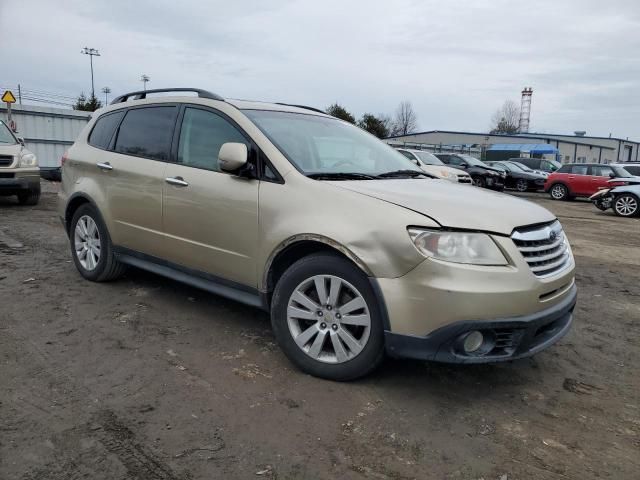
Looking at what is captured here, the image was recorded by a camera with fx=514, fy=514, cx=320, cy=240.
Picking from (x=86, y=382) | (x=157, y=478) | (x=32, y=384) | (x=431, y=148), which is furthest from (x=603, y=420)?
(x=431, y=148)

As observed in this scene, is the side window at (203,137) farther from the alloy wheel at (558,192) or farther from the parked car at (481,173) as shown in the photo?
the alloy wheel at (558,192)

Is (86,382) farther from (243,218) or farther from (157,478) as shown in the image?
(243,218)

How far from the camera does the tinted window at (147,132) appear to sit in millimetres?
4246

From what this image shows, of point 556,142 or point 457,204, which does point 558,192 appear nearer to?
point 457,204

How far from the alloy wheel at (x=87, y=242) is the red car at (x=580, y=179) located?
715 inches

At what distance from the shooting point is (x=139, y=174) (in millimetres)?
4305

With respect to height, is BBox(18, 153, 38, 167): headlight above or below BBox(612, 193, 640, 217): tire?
above

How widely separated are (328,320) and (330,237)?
0.51 m

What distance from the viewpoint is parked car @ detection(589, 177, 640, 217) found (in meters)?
14.2

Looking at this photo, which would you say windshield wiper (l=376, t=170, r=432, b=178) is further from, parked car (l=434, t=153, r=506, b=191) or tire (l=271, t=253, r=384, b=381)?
parked car (l=434, t=153, r=506, b=191)

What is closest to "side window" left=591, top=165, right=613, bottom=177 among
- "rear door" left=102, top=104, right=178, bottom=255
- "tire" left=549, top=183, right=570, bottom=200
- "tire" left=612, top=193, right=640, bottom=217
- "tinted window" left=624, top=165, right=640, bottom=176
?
"tire" left=549, top=183, right=570, bottom=200

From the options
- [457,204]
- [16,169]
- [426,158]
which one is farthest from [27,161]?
[426,158]

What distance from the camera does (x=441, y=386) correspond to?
3201mm

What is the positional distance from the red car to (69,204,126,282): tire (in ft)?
59.5
